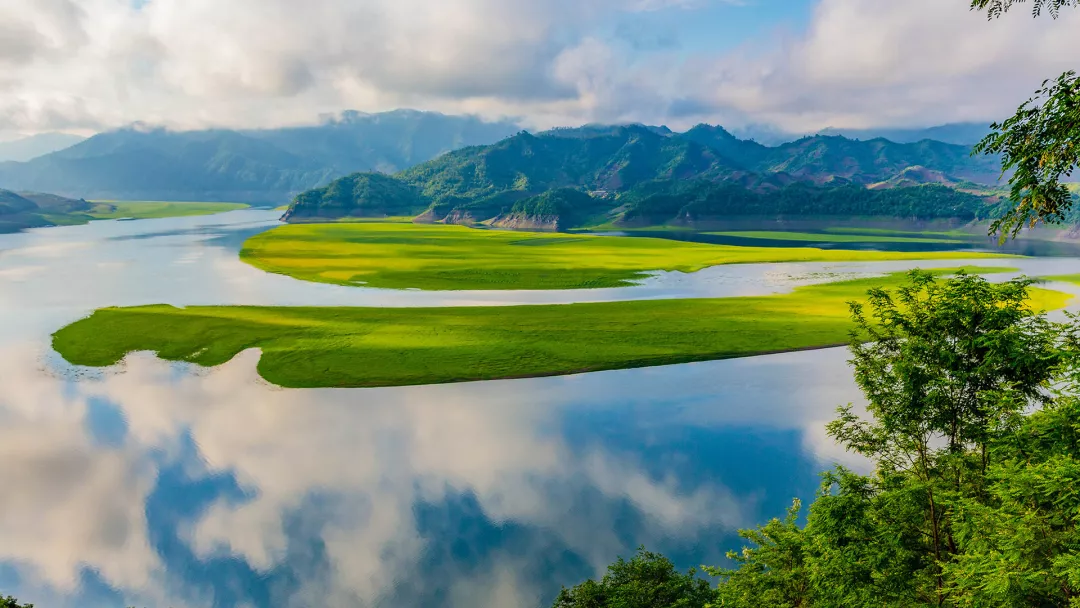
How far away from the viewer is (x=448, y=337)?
63.3 m

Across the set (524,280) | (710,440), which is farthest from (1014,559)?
(524,280)

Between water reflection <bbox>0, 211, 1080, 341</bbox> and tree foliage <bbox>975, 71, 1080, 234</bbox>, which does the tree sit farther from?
water reflection <bbox>0, 211, 1080, 341</bbox>

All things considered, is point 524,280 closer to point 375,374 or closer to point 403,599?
point 375,374

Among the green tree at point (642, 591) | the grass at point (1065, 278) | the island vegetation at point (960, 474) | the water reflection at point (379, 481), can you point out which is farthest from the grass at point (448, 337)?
the island vegetation at point (960, 474)

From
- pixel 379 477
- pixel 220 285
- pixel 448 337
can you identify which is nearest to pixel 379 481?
pixel 379 477

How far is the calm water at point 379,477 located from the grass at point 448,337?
9.54 feet

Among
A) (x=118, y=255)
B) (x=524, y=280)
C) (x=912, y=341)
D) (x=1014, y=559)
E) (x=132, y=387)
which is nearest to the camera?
(x=1014, y=559)

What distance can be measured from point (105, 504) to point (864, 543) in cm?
3613

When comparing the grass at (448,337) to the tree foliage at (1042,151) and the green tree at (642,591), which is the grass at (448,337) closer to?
the green tree at (642,591)

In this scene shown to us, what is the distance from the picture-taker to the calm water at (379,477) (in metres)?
27.5

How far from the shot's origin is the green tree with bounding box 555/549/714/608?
20750 mm

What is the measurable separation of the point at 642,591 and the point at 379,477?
757 inches

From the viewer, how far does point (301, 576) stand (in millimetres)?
27297

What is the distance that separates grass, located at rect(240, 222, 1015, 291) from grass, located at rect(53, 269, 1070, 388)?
2635cm
